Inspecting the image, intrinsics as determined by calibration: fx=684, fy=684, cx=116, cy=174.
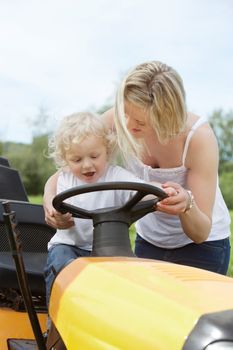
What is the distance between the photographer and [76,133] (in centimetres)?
255

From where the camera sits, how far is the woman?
8.32ft

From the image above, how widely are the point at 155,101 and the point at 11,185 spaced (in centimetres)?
114

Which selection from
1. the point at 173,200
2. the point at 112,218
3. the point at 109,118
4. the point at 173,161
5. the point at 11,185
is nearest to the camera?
the point at 112,218

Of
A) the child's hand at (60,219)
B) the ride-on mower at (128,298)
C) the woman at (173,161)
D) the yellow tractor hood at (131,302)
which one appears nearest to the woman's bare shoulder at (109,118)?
the woman at (173,161)

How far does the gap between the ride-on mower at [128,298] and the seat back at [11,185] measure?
1.05m

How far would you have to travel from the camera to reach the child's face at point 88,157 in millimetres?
2561

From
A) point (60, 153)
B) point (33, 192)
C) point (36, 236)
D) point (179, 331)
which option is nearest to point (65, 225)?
point (60, 153)

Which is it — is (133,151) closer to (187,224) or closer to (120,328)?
(187,224)

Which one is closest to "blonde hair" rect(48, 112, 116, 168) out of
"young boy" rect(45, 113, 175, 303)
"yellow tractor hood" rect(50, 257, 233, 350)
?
"young boy" rect(45, 113, 175, 303)

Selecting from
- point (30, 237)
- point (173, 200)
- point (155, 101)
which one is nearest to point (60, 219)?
point (173, 200)

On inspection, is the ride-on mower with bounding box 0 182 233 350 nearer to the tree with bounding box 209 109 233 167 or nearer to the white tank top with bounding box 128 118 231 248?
the white tank top with bounding box 128 118 231 248

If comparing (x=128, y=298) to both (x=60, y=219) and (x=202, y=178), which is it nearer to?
(x=60, y=219)

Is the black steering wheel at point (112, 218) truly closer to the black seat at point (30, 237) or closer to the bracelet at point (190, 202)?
the bracelet at point (190, 202)

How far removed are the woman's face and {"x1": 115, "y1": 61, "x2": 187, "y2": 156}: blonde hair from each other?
0.06ft
